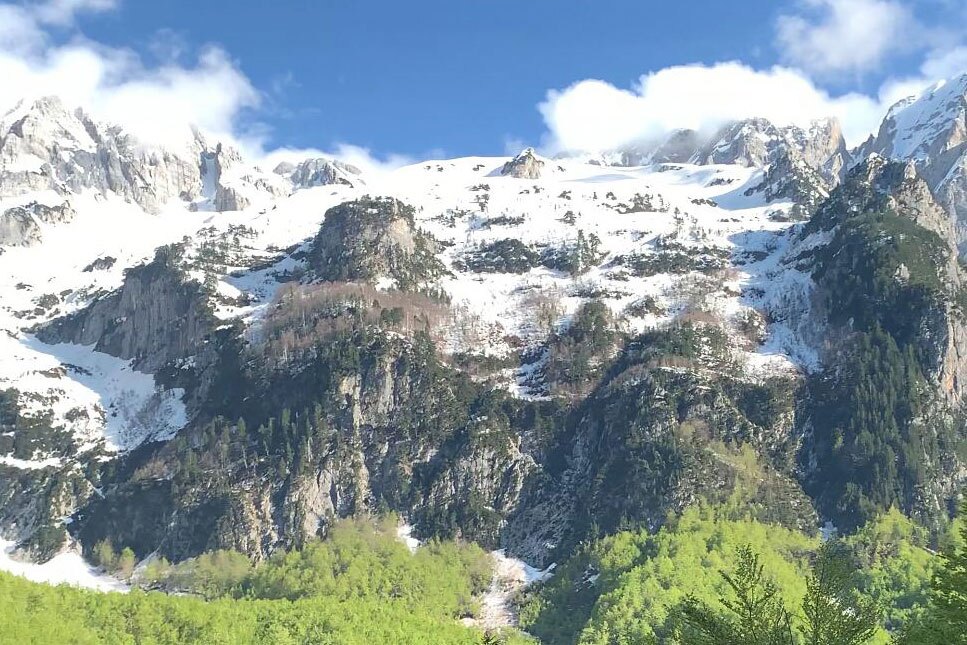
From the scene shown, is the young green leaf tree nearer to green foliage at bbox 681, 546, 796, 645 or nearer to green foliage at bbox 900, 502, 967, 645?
green foliage at bbox 681, 546, 796, 645

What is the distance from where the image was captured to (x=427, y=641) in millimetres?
197375

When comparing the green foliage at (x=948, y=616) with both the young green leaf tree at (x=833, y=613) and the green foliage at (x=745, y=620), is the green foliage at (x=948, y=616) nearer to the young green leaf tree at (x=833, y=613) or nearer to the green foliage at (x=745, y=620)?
the young green leaf tree at (x=833, y=613)

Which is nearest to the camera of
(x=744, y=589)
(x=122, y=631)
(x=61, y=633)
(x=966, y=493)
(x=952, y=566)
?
(x=744, y=589)

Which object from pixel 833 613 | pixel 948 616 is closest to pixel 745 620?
pixel 833 613

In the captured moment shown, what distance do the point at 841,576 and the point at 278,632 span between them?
166147 millimetres

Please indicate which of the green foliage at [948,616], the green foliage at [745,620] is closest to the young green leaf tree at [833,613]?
the green foliage at [745,620]

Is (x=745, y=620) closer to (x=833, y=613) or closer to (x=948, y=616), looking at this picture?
(x=833, y=613)

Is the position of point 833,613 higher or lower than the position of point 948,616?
higher

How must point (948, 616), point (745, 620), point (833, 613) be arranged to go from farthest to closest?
point (948, 616)
point (833, 613)
point (745, 620)

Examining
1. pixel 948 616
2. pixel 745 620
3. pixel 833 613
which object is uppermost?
pixel 833 613

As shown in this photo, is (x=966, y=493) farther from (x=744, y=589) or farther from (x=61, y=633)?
(x=61, y=633)

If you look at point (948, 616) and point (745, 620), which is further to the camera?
point (948, 616)

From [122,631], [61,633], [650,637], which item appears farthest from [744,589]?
[122,631]

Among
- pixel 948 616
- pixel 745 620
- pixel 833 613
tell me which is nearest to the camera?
pixel 745 620
